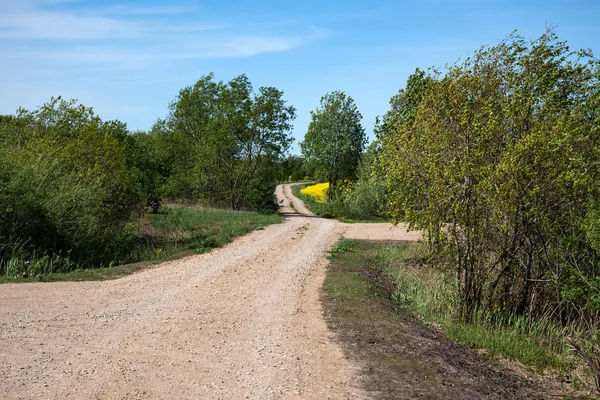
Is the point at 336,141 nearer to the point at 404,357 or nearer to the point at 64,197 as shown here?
the point at 64,197

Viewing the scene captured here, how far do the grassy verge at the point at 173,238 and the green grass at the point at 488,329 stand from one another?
7255mm

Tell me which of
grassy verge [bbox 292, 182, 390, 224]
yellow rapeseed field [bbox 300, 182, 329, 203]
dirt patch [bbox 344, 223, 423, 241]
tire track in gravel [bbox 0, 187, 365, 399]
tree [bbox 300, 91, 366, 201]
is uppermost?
tree [bbox 300, 91, 366, 201]

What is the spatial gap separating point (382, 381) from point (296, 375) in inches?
43.5

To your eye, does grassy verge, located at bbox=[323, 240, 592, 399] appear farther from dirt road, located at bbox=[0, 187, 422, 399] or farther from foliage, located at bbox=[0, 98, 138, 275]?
foliage, located at bbox=[0, 98, 138, 275]

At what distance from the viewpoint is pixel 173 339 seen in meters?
8.98

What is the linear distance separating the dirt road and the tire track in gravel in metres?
0.02

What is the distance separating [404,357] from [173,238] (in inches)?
661

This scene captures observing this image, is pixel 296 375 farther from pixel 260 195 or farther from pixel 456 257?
pixel 260 195

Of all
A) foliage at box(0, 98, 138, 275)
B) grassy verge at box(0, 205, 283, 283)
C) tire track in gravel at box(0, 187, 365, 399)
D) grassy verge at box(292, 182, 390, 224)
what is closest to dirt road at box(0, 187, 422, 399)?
tire track in gravel at box(0, 187, 365, 399)

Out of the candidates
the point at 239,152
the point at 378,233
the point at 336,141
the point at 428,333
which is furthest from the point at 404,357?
the point at 336,141

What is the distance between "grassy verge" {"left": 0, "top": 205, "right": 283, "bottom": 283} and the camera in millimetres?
14703

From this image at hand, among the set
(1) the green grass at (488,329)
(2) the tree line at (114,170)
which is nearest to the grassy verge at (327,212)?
(2) the tree line at (114,170)

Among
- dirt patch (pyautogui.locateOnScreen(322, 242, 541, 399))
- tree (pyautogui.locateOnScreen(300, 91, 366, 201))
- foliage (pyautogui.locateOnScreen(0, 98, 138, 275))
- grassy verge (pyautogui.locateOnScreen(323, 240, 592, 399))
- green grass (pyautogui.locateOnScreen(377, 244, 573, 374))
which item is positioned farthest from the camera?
tree (pyautogui.locateOnScreen(300, 91, 366, 201))

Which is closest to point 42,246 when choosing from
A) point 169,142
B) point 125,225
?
point 125,225
